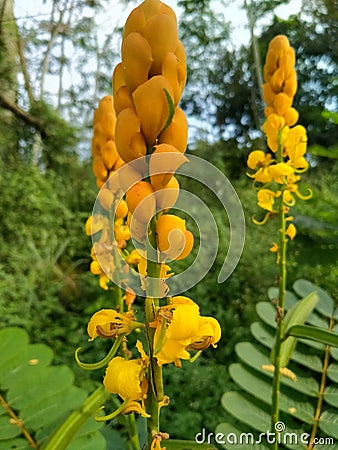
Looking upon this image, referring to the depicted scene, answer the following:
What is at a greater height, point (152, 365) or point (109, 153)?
point (109, 153)

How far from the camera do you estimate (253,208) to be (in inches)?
142

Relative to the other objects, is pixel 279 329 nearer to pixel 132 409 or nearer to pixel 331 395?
pixel 331 395

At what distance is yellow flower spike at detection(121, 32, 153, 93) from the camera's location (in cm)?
43

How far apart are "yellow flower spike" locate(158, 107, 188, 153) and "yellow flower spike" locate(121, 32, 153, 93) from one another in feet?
0.18

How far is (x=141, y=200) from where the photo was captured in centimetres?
44

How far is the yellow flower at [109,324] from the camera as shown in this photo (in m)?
0.44

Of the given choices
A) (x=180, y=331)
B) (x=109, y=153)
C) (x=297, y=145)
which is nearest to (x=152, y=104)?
(x=180, y=331)

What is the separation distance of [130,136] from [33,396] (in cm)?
60

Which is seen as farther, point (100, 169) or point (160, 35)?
point (100, 169)

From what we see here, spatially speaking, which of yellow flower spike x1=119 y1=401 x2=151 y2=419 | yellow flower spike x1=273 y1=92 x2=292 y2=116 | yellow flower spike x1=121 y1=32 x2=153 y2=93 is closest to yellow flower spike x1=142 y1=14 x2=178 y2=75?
yellow flower spike x1=121 y1=32 x2=153 y2=93

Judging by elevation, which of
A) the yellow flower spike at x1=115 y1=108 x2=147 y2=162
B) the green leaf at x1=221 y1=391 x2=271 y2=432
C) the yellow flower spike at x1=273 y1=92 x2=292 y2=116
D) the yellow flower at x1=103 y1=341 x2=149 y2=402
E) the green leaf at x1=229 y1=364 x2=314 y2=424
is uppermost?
the yellow flower spike at x1=273 y1=92 x2=292 y2=116

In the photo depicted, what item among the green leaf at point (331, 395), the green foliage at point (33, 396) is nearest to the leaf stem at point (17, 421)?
the green foliage at point (33, 396)

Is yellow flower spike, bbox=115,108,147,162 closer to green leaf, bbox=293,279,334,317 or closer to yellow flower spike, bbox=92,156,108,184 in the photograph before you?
yellow flower spike, bbox=92,156,108,184

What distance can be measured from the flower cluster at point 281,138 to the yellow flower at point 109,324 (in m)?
0.70
